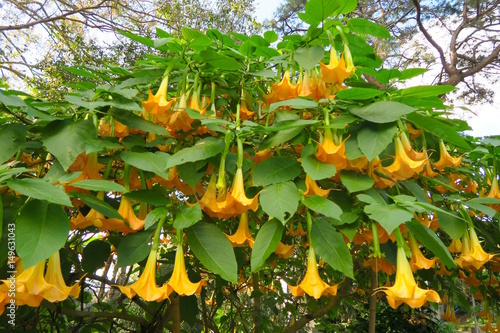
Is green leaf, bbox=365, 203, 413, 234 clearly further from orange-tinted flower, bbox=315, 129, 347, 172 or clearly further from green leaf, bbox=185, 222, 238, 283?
green leaf, bbox=185, 222, 238, 283

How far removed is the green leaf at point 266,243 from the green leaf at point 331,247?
9cm

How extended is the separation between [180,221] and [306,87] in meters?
0.61

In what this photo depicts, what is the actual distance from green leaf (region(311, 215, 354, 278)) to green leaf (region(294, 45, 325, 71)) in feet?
1.44

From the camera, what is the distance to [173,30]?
8.03 m

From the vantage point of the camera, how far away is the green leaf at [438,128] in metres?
1.12

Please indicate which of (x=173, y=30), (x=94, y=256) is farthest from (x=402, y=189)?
(x=173, y=30)

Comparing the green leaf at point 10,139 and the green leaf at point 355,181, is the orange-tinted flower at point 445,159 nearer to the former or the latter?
the green leaf at point 355,181

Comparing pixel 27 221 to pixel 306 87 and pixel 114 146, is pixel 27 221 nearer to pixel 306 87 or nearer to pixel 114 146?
pixel 114 146

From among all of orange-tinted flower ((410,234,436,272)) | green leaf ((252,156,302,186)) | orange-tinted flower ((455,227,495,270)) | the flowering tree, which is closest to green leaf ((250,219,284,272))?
the flowering tree

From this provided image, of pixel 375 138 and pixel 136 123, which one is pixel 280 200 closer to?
pixel 375 138

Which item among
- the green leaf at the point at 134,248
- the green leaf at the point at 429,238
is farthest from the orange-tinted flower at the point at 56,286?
the green leaf at the point at 429,238

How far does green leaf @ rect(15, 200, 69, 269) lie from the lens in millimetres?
731

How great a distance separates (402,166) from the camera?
1.07 meters

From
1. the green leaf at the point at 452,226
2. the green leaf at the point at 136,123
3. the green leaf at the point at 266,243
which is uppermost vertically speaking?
the green leaf at the point at 136,123
